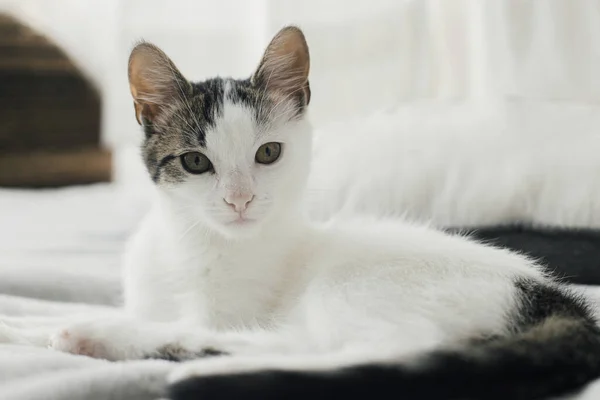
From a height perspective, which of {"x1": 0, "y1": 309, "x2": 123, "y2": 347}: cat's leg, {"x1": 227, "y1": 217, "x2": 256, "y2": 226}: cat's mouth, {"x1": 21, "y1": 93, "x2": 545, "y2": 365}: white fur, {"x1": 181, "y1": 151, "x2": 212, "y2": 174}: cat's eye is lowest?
{"x1": 0, "y1": 309, "x2": 123, "y2": 347}: cat's leg

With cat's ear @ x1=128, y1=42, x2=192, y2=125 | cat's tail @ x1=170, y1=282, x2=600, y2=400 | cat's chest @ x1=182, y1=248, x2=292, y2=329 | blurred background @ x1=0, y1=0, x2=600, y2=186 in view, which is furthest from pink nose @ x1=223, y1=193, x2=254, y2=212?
blurred background @ x1=0, y1=0, x2=600, y2=186

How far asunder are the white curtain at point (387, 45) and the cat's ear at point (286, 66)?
2.55ft

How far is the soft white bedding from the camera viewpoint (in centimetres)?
145

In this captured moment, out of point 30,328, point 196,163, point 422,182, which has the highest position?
point 196,163

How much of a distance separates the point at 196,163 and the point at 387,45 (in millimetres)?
1279

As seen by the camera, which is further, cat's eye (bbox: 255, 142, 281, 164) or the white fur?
cat's eye (bbox: 255, 142, 281, 164)

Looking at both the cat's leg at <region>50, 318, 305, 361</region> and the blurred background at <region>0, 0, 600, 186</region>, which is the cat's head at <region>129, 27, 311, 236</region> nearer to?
the cat's leg at <region>50, 318, 305, 361</region>

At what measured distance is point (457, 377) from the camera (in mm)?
694

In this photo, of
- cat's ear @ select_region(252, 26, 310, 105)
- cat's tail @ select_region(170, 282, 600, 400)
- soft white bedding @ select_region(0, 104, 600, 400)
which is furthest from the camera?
soft white bedding @ select_region(0, 104, 600, 400)

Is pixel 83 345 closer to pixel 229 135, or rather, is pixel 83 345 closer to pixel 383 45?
pixel 229 135

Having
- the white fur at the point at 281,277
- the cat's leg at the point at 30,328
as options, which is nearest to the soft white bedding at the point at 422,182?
the cat's leg at the point at 30,328

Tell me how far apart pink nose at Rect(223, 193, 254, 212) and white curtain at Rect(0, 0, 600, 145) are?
1009 mm

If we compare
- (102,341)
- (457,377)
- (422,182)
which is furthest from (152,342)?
(422,182)

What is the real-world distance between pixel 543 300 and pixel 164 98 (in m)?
0.71
